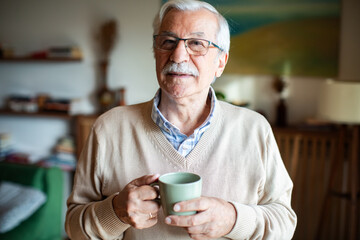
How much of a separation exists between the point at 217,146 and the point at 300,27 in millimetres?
2212

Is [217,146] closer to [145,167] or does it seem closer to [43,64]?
[145,167]

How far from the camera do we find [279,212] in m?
1.07

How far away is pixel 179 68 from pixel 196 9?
0.66 ft

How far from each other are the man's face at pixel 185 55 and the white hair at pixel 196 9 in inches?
0.6

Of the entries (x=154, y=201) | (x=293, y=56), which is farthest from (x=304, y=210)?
(x=154, y=201)

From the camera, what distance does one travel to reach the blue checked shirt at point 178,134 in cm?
111

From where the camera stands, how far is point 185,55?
106 cm

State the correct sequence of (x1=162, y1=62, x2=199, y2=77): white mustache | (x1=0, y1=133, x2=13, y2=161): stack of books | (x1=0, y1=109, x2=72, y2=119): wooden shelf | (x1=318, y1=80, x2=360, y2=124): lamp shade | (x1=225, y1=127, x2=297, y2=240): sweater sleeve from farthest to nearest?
(x1=0, y1=133, x2=13, y2=161): stack of books
(x1=0, y1=109, x2=72, y2=119): wooden shelf
(x1=318, y1=80, x2=360, y2=124): lamp shade
(x1=162, y1=62, x2=199, y2=77): white mustache
(x1=225, y1=127, x2=297, y2=240): sweater sleeve

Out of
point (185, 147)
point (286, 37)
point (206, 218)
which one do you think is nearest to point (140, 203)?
point (206, 218)

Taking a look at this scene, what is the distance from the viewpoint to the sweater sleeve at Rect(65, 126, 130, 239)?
962 millimetres

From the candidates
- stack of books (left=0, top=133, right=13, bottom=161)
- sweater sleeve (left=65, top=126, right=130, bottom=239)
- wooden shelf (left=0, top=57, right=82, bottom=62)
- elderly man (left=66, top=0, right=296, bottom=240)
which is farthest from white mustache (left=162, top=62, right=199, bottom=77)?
stack of books (left=0, top=133, right=13, bottom=161)

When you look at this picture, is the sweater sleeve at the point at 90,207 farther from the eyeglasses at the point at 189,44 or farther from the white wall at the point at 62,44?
the white wall at the point at 62,44

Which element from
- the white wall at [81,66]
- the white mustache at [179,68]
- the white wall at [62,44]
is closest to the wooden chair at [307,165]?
the white wall at [81,66]

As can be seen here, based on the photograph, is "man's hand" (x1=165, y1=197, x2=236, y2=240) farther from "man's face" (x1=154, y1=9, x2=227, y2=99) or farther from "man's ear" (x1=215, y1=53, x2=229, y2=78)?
"man's ear" (x1=215, y1=53, x2=229, y2=78)
